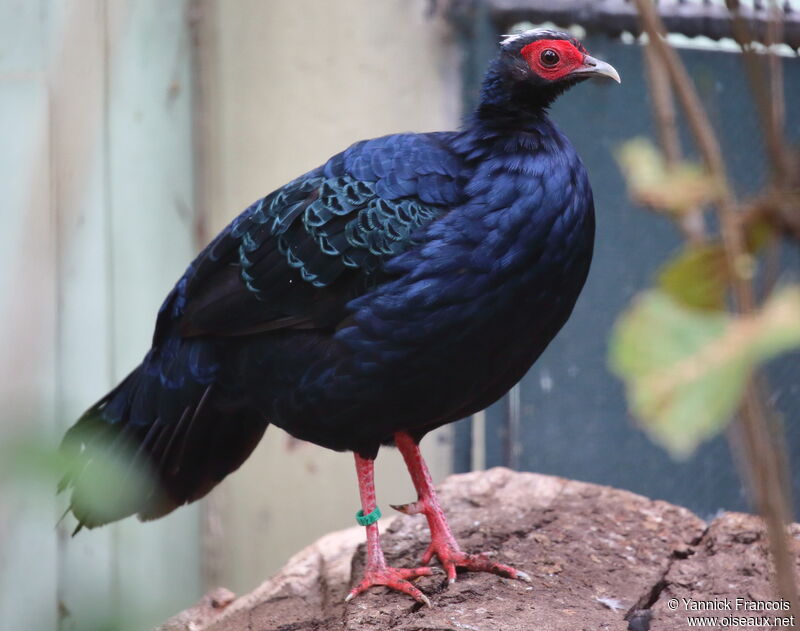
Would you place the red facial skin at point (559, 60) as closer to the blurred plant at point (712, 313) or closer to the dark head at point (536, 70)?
the dark head at point (536, 70)

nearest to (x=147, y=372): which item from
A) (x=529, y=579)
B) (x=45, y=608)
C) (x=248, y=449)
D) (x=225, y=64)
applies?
(x=248, y=449)

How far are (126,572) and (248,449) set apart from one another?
4.34 feet

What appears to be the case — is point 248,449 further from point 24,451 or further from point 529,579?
point 24,451

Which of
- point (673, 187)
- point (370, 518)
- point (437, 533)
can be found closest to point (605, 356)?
point (437, 533)

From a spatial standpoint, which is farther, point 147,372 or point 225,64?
point 225,64

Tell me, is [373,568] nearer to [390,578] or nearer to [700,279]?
[390,578]

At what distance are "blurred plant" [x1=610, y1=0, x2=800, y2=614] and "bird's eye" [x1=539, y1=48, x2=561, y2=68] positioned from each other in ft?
7.70

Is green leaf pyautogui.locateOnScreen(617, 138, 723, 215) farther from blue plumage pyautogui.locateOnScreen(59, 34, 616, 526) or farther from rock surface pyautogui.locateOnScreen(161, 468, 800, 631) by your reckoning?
rock surface pyautogui.locateOnScreen(161, 468, 800, 631)

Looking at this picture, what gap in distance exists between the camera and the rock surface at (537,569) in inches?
119

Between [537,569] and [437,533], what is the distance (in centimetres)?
36

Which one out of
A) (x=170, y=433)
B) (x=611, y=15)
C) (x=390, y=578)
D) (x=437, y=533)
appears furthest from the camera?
(x=611, y=15)

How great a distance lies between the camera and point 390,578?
125 inches

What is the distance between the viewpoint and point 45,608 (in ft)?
5.07

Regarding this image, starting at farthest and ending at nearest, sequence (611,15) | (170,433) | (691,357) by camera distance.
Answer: (611,15)
(170,433)
(691,357)
